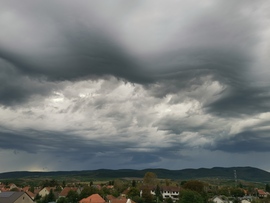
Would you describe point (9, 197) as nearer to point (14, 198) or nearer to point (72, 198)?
point (14, 198)

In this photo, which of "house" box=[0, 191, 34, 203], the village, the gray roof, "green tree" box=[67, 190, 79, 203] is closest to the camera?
the gray roof

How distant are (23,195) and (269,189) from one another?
149m

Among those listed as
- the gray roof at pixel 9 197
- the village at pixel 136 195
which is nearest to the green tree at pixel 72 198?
the village at pixel 136 195

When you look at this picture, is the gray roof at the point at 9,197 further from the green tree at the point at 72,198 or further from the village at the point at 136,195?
the green tree at the point at 72,198

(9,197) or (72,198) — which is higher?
(72,198)

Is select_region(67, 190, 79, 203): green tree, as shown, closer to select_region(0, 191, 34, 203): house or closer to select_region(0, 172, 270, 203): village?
select_region(0, 172, 270, 203): village

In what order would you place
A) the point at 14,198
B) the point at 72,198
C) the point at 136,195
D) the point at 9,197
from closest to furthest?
the point at 14,198, the point at 9,197, the point at 72,198, the point at 136,195

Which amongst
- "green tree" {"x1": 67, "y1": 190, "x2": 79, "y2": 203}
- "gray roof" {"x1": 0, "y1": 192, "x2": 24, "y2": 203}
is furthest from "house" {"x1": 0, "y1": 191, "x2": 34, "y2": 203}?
"green tree" {"x1": 67, "y1": 190, "x2": 79, "y2": 203}

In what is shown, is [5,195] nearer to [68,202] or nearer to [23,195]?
[23,195]

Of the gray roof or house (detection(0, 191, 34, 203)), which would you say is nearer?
the gray roof

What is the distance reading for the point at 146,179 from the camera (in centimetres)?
17988

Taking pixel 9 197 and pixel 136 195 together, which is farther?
pixel 136 195

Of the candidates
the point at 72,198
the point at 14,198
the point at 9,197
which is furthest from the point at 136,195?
the point at 9,197

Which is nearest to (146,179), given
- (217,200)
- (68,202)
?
(217,200)
